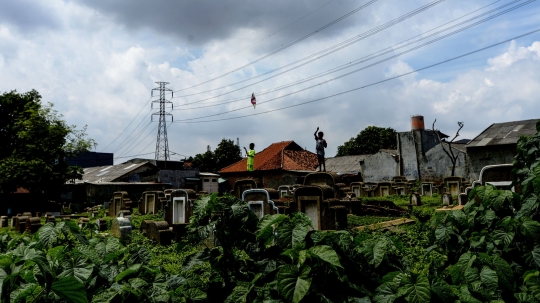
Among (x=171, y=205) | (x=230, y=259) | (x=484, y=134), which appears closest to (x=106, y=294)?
(x=230, y=259)

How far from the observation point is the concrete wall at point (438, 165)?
33.4 metres

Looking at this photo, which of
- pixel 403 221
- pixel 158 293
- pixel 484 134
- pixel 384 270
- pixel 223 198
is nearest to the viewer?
pixel 158 293

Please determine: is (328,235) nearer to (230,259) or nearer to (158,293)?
(230,259)

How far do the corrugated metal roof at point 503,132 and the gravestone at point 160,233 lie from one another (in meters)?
23.6

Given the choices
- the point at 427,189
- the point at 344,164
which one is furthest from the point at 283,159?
the point at 427,189

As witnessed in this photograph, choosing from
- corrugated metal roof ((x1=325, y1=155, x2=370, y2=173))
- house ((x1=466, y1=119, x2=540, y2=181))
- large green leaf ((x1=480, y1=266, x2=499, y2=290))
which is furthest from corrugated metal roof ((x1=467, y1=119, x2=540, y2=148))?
large green leaf ((x1=480, y1=266, x2=499, y2=290))

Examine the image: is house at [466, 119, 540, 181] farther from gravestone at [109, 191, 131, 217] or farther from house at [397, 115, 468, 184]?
gravestone at [109, 191, 131, 217]

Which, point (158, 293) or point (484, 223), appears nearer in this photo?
point (158, 293)

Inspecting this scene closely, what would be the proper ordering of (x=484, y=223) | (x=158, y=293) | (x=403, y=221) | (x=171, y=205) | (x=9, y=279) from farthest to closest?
(x=171, y=205) → (x=403, y=221) → (x=484, y=223) → (x=158, y=293) → (x=9, y=279)

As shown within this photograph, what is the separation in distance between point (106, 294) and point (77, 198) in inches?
1341

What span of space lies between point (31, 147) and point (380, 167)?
2598 centimetres

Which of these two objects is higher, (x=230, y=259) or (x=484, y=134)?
(x=484, y=134)

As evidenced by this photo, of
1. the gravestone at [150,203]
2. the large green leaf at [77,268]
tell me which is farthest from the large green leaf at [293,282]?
the gravestone at [150,203]

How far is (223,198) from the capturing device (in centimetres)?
305
